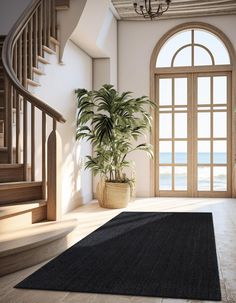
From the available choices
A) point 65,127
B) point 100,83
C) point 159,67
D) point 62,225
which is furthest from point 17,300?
point 159,67

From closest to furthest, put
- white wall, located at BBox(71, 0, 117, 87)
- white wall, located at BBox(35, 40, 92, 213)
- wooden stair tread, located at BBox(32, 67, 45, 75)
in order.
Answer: wooden stair tread, located at BBox(32, 67, 45, 75) → white wall, located at BBox(35, 40, 92, 213) → white wall, located at BBox(71, 0, 117, 87)

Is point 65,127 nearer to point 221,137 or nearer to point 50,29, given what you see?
point 50,29

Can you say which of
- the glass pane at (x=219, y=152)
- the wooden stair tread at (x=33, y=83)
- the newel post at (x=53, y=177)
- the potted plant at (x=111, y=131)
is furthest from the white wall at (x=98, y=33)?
the newel post at (x=53, y=177)

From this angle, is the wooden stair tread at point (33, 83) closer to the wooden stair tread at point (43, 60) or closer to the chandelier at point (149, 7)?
the wooden stair tread at point (43, 60)

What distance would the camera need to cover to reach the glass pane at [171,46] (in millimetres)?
7828

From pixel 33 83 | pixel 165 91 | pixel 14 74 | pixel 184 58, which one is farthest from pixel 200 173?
pixel 14 74

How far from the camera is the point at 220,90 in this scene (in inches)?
307

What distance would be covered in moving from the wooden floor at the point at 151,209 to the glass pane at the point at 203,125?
123cm

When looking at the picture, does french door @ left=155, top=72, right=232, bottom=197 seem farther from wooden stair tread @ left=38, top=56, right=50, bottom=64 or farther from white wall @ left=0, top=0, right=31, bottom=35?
wooden stair tread @ left=38, top=56, right=50, bottom=64

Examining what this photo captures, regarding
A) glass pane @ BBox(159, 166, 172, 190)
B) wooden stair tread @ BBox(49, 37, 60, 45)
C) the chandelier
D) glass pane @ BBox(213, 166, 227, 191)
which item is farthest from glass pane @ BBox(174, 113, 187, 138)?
wooden stair tread @ BBox(49, 37, 60, 45)

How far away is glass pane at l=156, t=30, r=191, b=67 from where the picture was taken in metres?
7.83

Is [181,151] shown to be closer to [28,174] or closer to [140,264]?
[28,174]

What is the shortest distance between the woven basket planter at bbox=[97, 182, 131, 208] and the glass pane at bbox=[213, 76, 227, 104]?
253cm

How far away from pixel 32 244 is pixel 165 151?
5.10 meters
